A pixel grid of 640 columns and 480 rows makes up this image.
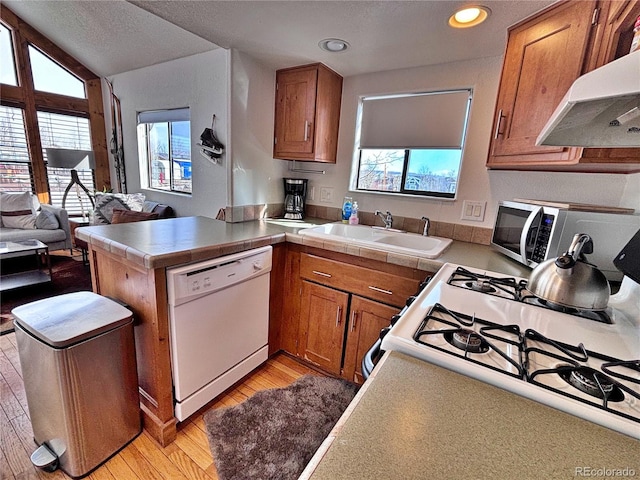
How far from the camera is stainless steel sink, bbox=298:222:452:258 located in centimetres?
160

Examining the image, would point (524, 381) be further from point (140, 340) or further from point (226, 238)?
point (140, 340)

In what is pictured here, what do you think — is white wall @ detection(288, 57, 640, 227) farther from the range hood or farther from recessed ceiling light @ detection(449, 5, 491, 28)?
the range hood

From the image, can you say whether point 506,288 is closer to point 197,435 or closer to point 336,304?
point 336,304

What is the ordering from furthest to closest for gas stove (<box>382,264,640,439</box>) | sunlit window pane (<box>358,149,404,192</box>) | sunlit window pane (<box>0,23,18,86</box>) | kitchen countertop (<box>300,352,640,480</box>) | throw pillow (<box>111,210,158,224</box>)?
sunlit window pane (<box>0,23,18,86</box>)
throw pillow (<box>111,210,158,224</box>)
sunlit window pane (<box>358,149,404,192</box>)
gas stove (<box>382,264,640,439</box>)
kitchen countertop (<box>300,352,640,480</box>)

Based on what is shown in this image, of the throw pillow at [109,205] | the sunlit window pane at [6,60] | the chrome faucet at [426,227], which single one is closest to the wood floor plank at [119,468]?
the chrome faucet at [426,227]

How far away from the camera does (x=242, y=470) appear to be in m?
1.23

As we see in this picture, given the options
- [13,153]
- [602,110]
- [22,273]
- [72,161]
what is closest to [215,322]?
[602,110]

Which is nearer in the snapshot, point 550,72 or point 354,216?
point 550,72

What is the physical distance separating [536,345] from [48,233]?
4581 mm

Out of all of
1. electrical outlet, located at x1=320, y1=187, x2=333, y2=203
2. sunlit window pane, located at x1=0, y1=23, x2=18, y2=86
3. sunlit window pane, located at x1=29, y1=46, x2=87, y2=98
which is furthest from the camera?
sunlit window pane, located at x1=29, y1=46, x2=87, y2=98

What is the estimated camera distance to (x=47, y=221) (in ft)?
11.2

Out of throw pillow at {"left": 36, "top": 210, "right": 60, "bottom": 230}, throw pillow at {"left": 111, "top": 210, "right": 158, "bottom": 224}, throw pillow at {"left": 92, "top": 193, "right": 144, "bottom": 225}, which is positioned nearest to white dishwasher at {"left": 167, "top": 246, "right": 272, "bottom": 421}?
throw pillow at {"left": 111, "top": 210, "right": 158, "bottom": 224}

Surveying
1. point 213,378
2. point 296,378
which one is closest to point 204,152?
point 213,378

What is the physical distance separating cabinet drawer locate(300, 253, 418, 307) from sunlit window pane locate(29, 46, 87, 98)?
15.3 ft
